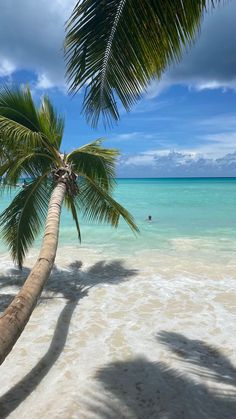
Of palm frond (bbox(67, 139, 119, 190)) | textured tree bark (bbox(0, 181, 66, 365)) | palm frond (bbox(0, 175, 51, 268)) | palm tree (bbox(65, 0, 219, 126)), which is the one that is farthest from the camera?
palm frond (bbox(67, 139, 119, 190))

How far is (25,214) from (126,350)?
3764mm

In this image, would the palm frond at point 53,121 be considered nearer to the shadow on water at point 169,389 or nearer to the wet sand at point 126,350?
the wet sand at point 126,350

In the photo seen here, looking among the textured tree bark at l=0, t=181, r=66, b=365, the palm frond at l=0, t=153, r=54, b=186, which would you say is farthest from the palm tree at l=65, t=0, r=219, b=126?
the palm frond at l=0, t=153, r=54, b=186

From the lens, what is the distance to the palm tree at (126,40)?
3828 mm

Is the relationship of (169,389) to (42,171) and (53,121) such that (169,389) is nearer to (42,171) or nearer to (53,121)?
(42,171)

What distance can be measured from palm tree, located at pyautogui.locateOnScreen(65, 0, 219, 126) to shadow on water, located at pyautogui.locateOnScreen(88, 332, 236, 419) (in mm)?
3614

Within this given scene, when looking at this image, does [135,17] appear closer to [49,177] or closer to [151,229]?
[49,177]

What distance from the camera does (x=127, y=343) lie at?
593cm

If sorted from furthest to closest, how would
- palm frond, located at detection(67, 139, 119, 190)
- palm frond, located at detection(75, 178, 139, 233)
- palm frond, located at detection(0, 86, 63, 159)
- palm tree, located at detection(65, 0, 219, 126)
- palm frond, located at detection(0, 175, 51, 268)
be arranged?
1. palm frond, located at detection(75, 178, 139, 233)
2. palm frond, located at detection(67, 139, 119, 190)
3. palm frond, located at detection(0, 175, 51, 268)
4. palm frond, located at detection(0, 86, 63, 159)
5. palm tree, located at detection(65, 0, 219, 126)

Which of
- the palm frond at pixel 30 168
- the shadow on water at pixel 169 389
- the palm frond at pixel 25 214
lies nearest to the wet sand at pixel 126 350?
the shadow on water at pixel 169 389

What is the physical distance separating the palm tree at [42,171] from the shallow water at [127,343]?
1.83m

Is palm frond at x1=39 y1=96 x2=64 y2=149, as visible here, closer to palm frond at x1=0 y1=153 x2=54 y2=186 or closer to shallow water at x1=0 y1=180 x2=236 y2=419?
palm frond at x1=0 y1=153 x2=54 y2=186

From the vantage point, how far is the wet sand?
4301 millimetres

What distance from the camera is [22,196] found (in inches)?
312
